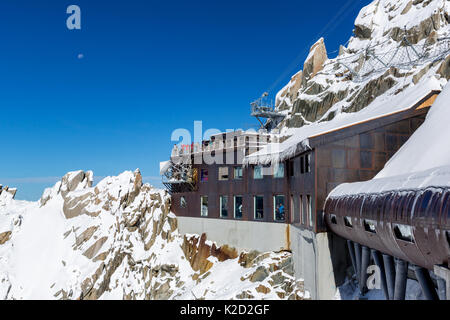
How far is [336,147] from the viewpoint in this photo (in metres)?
18.7

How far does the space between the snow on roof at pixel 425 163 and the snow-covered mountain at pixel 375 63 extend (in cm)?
2200

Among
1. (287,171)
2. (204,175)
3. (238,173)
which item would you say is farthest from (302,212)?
(204,175)

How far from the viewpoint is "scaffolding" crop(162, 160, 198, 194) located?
1415 inches

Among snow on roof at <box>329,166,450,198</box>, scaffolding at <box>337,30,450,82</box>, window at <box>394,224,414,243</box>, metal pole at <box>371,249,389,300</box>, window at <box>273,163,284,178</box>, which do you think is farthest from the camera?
scaffolding at <box>337,30,450,82</box>

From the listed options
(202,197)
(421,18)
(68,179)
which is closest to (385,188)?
(202,197)

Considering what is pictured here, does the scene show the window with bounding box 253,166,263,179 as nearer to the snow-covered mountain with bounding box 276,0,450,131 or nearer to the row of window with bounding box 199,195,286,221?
the row of window with bounding box 199,195,286,221

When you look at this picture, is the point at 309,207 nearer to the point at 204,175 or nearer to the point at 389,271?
the point at 389,271

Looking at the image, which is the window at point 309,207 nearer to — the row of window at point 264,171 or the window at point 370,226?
the row of window at point 264,171

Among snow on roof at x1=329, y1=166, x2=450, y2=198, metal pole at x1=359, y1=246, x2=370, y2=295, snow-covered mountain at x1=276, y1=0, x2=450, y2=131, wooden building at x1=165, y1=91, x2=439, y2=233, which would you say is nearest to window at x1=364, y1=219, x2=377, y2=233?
snow on roof at x1=329, y1=166, x2=450, y2=198

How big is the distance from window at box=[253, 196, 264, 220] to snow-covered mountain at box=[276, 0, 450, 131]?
59.8ft

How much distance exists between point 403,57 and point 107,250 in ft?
159

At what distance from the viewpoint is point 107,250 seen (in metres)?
35.1

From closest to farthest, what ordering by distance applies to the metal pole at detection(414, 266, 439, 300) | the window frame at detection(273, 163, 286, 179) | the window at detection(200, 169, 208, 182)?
the metal pole at detection(414, 266, 439, 300) → the window frame at detection(273, 163, 286, 179) → the window at detection(200, 169, 208, 182)
